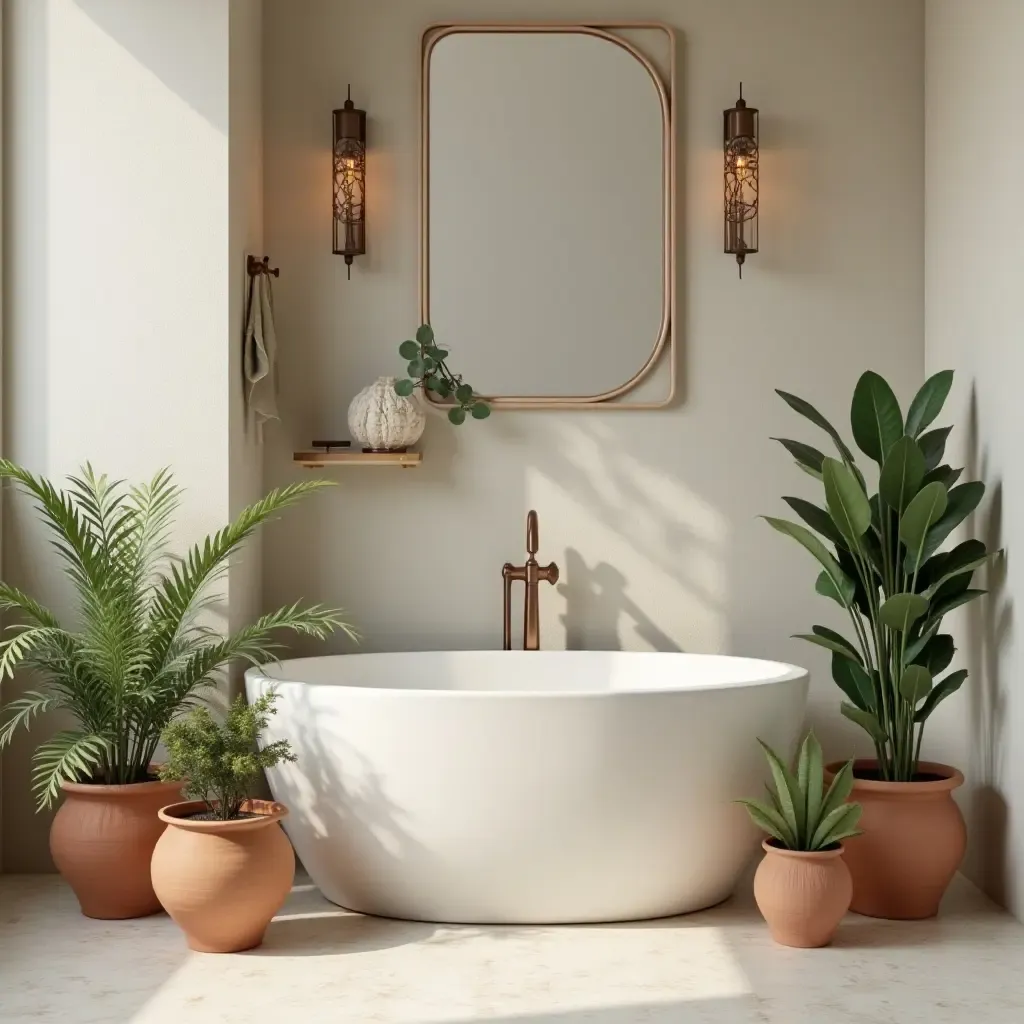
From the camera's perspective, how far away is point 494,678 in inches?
143

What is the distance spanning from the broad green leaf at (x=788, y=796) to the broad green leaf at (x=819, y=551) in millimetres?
539

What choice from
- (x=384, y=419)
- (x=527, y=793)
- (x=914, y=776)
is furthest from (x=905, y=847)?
(x=384, y=419)

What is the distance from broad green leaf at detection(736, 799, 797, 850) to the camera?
2.84 m

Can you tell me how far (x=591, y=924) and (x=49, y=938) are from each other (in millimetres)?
1184

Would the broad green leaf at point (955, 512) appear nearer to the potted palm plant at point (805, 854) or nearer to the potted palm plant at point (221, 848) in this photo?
the potted palm plant at point (805, 854)

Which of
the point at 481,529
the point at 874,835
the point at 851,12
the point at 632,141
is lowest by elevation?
the point at 874,835

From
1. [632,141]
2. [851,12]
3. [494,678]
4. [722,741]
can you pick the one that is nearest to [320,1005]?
[722,741]

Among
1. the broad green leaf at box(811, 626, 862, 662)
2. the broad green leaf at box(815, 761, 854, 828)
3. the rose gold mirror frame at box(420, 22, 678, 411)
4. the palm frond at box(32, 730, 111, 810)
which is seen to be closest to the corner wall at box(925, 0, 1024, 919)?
the broad green leaf at box(811, 626, 862, 662)

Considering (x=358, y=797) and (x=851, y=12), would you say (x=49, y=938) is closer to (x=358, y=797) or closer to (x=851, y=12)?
(x=358, y=797)

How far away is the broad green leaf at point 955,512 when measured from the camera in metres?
3.11

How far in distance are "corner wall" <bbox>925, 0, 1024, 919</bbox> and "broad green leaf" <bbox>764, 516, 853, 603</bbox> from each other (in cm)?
36

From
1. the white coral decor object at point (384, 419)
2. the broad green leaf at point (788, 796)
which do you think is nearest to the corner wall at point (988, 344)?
the broad green leaf at point (788, 796)

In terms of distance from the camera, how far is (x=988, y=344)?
3.27 metres

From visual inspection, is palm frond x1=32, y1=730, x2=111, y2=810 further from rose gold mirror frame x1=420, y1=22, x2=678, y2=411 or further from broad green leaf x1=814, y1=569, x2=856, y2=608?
broad green leaf x1=814, y1=569, x2=856, y2=608
